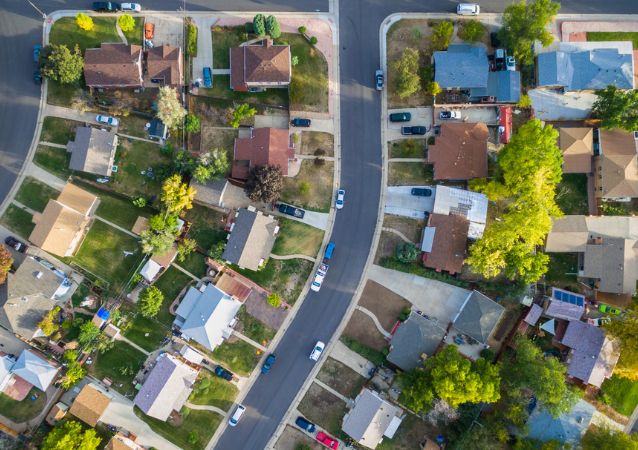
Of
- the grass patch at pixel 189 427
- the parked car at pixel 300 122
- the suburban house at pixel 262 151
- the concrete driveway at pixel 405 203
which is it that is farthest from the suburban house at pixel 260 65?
the grass patch at pixel 189 427

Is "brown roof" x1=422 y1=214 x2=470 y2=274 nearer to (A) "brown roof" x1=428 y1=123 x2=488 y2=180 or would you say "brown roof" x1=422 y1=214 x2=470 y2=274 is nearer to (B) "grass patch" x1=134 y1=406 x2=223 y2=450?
(A) "brown roof" x1=428 y1=123 x2=488 y2=180

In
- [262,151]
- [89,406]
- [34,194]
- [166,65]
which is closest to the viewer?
[89,406]

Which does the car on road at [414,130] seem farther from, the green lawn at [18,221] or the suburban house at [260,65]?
the green lawn at [18,221]

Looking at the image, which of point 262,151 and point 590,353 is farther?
point 262,151

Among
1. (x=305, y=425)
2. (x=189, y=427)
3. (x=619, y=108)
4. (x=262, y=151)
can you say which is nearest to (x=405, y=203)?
(x=262, y=151)

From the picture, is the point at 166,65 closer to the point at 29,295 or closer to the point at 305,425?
the point at 29,295

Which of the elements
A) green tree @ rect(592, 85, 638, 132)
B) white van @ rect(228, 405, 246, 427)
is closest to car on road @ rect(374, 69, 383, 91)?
green tree @ rect(592, 85, 638, 132)
